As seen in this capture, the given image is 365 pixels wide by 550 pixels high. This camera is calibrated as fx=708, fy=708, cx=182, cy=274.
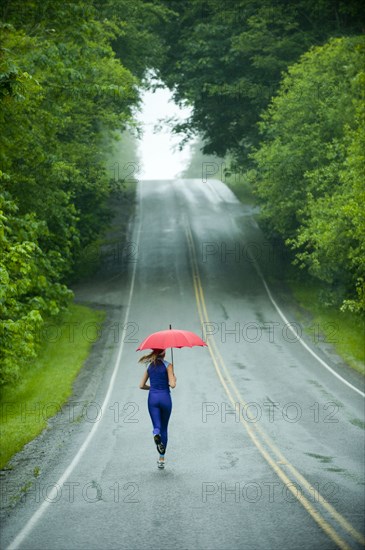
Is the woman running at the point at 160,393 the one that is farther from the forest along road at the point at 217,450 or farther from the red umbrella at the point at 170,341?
the forest along road at the point at 217,450

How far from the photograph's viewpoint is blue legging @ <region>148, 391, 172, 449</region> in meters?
12.6

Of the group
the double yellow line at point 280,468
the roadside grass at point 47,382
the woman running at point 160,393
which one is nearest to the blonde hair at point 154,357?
the woman running at point 160,393

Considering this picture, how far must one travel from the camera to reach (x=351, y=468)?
12883 millimetres

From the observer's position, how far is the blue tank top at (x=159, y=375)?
12586mm

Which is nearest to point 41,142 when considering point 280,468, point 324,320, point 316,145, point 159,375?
point 316,145

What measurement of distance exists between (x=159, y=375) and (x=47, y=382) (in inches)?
475

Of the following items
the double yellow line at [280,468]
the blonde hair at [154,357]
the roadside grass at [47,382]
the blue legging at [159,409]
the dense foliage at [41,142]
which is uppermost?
the dense foliage at [41,142]

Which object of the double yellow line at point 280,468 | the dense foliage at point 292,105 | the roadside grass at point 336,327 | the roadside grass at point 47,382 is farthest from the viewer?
the dense foliage at point 292,105

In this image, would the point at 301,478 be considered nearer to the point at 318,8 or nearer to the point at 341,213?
the point at 341,213

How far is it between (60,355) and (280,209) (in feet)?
48.3

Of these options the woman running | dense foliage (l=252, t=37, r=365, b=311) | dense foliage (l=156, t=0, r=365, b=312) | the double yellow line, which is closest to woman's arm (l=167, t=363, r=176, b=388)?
the woman running

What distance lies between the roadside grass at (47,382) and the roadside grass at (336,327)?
1005 cm

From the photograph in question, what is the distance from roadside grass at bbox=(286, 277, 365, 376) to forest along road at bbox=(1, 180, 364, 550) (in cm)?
96

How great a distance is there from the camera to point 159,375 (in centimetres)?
1259
